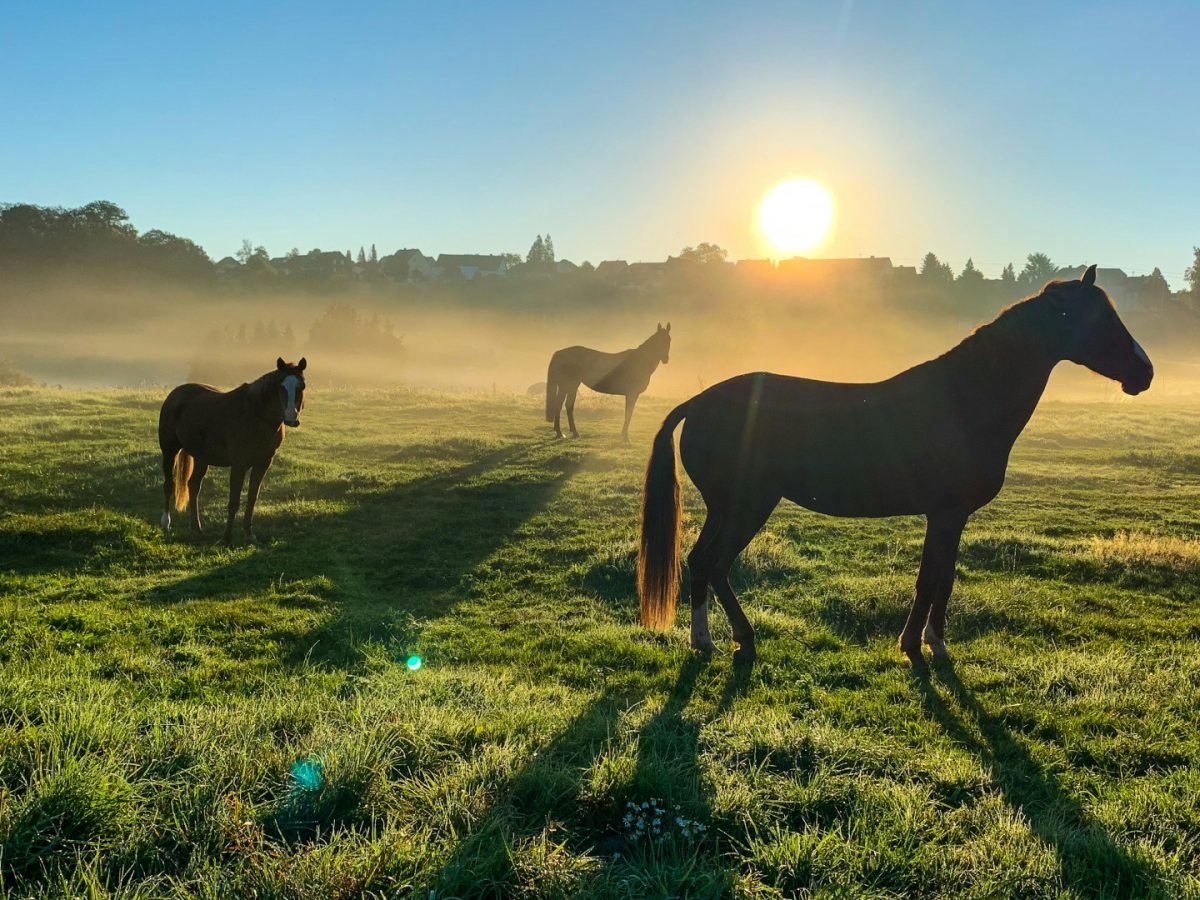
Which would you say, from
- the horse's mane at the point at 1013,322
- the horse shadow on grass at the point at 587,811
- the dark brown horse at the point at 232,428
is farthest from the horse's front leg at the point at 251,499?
the horse's mane at the point at 1013,322

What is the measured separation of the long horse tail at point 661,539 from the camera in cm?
558

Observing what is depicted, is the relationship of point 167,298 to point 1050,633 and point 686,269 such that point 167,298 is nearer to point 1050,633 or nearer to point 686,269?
point 686,269

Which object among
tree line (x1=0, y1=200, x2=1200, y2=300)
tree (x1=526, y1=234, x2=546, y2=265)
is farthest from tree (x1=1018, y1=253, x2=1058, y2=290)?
tree (x1=526, y1=234, x2=546, y2=265)

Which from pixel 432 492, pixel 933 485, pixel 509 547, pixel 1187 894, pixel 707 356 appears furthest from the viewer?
pixel 707 356

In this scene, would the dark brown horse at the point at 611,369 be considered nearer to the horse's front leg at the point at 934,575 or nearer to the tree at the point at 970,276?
the horse's front leg at the point at 934,575

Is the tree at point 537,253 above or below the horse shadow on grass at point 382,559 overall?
above

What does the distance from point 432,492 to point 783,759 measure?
968 cm

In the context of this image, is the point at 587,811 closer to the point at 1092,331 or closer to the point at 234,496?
the point at 1092,331

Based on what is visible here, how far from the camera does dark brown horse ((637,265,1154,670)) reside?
17.1 feet

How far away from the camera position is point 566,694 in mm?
4633

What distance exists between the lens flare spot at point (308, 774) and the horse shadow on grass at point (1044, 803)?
2.93m

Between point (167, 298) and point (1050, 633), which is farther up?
point (167, 298)

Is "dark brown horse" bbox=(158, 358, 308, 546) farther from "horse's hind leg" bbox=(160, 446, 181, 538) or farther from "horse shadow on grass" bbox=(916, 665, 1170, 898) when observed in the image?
"horse shadow on grass" bbox=(916, 665, 1170, 898)

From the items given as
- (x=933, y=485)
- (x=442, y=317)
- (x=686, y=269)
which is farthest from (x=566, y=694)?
(x=686, y=269)
